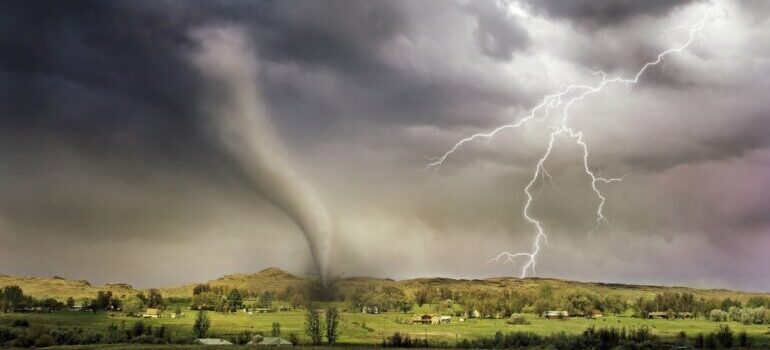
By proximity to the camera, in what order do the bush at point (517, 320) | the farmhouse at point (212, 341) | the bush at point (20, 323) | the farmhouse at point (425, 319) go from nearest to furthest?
the farmhouse at point (212, 341) < the bush at point (20, 323) < the bush at point (517, 320) < the farmhouse at point (425, 319)

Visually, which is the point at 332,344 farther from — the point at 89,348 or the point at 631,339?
the point at 631,339

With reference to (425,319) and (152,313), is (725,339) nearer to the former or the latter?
(425,319)

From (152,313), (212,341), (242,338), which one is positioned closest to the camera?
(212,341)

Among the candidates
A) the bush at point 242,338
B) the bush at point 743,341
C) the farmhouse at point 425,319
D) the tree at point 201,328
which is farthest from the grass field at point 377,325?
the bush at point 242,338

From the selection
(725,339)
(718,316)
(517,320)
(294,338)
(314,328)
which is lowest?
(294,338)

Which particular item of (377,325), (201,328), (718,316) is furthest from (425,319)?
(718,316)

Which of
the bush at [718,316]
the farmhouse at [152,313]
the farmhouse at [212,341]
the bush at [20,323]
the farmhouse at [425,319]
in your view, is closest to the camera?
the farmhouse at [212,341]

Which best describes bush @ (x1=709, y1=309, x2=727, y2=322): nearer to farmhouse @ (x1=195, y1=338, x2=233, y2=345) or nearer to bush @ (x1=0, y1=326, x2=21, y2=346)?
farmhouse @ (x1=195, y1=338, x2=233, y2=345)

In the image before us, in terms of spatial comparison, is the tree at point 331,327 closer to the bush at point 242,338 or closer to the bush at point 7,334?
the bush at point 242,338

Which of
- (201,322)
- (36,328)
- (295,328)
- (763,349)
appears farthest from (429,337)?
(36,328)

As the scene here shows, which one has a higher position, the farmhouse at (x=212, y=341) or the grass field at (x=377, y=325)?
the grass field at (x=377, y=325)
